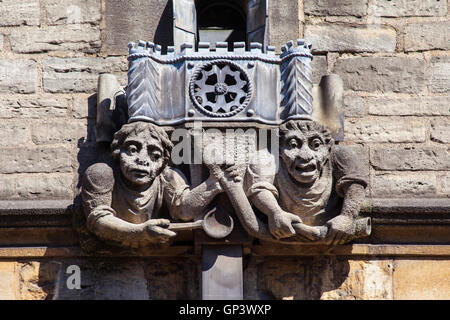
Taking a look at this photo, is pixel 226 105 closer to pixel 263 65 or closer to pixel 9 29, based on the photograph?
pixel 263 65

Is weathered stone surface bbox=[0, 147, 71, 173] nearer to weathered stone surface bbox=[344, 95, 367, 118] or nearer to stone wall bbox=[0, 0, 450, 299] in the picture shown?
stone wall bbox=[0, 0, 450, 299]

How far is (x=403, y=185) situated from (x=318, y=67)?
2.43 feet

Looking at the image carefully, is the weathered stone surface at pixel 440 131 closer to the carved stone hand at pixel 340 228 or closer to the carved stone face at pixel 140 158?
the carved stone hand at pixel 340 228

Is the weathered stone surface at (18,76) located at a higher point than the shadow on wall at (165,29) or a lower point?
lower

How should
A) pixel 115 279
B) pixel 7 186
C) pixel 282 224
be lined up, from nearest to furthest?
pixel 282 224 → pixel 115 279 → pixel 7 186

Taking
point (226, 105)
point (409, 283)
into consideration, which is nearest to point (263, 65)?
point (226, 105)

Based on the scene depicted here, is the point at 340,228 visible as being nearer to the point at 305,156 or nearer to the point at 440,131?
the point at 305,156

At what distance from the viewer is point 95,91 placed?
6.07 m

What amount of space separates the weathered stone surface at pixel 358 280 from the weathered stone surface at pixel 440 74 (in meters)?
0.95

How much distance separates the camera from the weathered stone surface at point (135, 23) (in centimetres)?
609

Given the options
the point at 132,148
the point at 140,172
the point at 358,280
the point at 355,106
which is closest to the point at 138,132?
the point at 132,148

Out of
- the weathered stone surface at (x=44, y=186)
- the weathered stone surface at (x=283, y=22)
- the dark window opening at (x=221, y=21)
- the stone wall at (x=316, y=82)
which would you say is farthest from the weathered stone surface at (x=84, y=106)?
the weathered stone surface at (x=283, y=22)

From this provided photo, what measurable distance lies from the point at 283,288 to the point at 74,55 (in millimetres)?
1597

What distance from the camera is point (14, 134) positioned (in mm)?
6000
